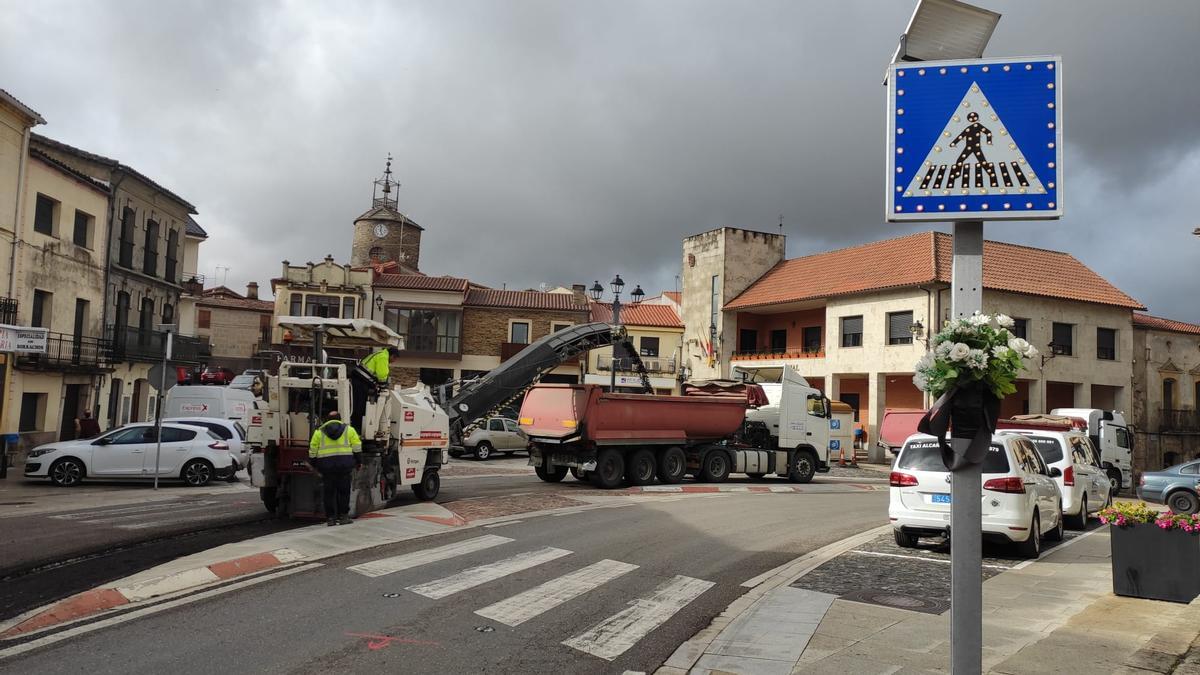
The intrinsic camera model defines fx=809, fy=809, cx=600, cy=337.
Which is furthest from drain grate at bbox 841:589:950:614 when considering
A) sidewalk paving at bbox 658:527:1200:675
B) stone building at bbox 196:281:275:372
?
stone building at bbox 196:281:275:372

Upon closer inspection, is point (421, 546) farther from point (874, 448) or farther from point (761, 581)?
point (874, 448)

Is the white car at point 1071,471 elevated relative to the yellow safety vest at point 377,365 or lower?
lower

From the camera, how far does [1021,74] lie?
14.5 feet

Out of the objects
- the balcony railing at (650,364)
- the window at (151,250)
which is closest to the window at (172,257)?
the window at (151,250)

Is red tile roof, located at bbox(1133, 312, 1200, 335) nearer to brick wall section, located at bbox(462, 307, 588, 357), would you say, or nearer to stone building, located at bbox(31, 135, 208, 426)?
brick wall section, located at bbox(462, 307, 588, 357)

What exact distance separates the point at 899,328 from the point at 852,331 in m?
2.70

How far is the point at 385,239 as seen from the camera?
6506cm

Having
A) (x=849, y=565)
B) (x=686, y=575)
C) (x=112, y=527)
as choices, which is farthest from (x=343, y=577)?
(x=849, y=565)

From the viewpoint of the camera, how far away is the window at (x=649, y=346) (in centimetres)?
4816

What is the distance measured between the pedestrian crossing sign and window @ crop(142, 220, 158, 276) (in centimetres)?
3181

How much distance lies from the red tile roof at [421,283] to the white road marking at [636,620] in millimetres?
37980

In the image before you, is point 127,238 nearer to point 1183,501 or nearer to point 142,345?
point 142,345

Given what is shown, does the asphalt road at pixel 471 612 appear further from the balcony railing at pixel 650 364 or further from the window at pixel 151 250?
the balcony railing at pixel 650 364

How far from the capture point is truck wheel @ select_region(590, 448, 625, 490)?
18531 mm
